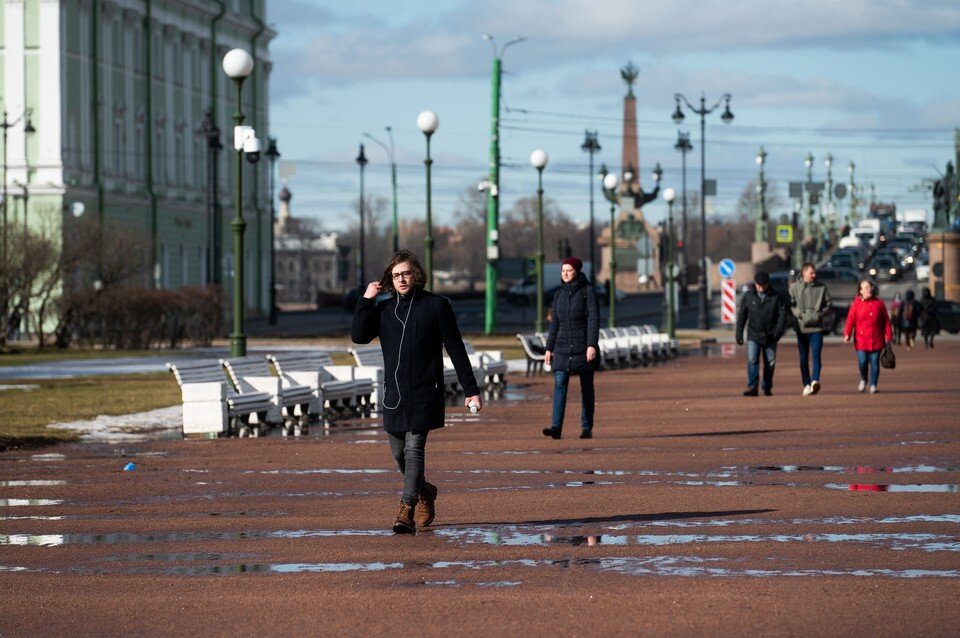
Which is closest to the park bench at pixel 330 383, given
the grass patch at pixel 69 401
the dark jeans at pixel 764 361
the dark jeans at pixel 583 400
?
the grass patch at pixel 69 401

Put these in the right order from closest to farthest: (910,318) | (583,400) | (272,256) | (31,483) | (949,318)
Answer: (31,483) < (583,400) < (910,318) < (949,318) < (272,256)

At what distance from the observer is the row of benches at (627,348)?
3897 cm

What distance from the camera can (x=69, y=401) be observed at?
90.3ft

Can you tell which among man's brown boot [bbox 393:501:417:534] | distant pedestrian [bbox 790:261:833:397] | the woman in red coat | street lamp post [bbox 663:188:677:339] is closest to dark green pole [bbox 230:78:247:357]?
distant pedestrian [bbox 790:261:833:397]

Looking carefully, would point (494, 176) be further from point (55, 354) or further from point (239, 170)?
point (239, 170)

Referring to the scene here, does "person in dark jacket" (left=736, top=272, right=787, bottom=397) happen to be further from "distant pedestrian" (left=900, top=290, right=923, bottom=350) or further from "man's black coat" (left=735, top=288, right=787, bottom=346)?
"distant pedestrian" (left=900, top=290, right=923, bottom=350)

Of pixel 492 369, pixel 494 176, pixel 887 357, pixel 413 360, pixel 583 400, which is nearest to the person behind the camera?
pixel 413 360

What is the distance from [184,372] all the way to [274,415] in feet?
4.87

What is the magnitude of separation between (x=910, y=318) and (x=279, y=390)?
109 feet

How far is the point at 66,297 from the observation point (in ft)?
167

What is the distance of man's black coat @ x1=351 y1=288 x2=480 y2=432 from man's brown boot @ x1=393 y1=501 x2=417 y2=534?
506 millimetres

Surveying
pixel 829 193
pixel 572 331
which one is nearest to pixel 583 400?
pixel 572 331

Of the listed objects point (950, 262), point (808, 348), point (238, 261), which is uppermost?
point (950, 262)

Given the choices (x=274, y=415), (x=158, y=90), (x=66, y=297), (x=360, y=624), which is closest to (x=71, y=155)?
(x=158, y=90)
